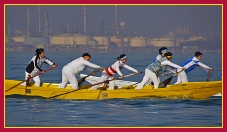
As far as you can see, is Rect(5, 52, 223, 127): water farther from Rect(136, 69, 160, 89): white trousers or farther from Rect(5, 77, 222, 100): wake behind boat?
Rect(136, 69, 160, 89): white trousers

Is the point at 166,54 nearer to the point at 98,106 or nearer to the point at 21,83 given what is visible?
the point at 98,106

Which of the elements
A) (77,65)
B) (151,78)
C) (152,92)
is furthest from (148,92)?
(77,65)

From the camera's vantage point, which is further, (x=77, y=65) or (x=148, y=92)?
(x=77, y=65)

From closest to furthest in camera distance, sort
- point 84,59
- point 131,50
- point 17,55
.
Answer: point 84,59 < point 17,55 < point 131,50

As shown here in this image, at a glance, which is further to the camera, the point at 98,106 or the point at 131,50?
the point at 131,50

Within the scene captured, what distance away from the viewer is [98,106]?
26.1 metres

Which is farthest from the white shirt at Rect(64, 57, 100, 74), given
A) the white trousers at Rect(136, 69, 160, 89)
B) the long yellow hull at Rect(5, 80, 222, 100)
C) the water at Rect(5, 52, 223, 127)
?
the white trousers at Rect(136, 69, 160, 89)

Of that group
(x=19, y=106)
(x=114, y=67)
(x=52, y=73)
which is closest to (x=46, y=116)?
(x=19, y=106)

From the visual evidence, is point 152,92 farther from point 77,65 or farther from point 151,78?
point 77,65

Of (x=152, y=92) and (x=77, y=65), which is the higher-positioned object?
(x=77, y=65)

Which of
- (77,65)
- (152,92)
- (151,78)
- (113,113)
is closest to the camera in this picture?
(113,113)

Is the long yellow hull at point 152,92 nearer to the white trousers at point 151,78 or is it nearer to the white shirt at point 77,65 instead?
the white trousers at point 151,78

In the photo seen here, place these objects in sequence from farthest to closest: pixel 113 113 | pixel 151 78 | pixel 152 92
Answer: pixel 151 78 < pixel 152 92 < pixel 113 113

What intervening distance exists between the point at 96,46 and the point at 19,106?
2272 inches
